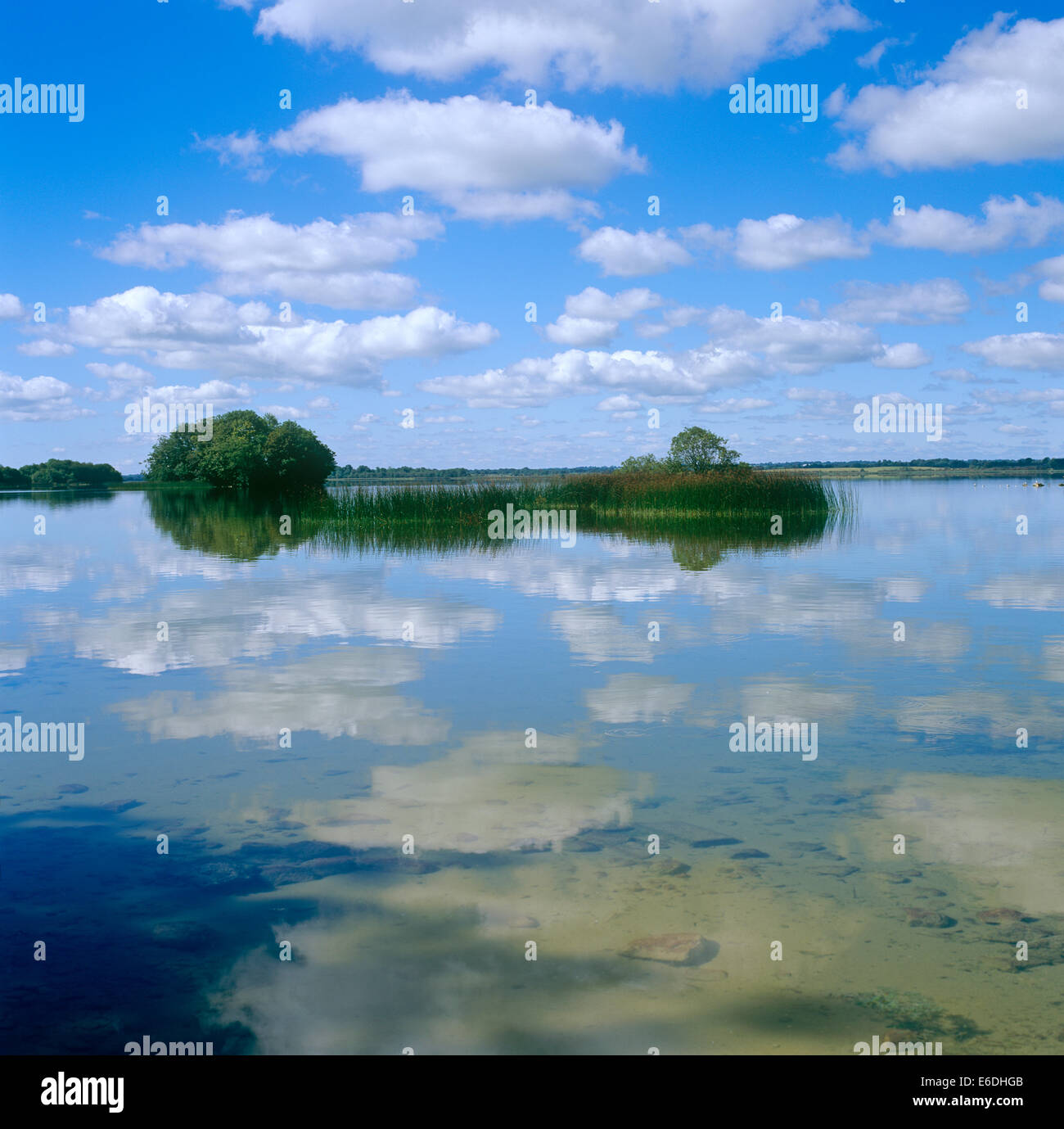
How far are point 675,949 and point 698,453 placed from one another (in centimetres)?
3975

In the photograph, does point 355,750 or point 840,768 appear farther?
point 355,750

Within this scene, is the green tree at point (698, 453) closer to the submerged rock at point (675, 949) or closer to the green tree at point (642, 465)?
the green tree at point (642, 465)

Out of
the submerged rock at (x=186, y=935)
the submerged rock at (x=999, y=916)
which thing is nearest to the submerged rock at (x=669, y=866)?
the submerged rock at (x=999, y=916)

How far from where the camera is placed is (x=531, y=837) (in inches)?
251

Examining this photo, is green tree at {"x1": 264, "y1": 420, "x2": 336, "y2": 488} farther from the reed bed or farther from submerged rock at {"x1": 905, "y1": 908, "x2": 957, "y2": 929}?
submerged rock at {"x1": 905, "y1": 908, "x2": 957, "y2": 929}

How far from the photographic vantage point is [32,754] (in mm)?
8352

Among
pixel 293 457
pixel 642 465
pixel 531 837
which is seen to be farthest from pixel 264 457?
pixel 531 837

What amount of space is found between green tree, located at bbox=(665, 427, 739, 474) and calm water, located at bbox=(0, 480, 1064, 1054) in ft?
94.7

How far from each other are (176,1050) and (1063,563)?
22796 millimetres

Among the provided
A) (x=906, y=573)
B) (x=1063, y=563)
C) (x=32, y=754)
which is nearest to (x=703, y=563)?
(x=906, y=573)

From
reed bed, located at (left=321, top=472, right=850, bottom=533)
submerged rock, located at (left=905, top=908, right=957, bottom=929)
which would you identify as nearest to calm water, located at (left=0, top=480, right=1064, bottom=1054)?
submerged rock, located at (left=905, top=908, right=957, bottom=929)

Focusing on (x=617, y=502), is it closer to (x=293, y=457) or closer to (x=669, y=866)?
(x=669, y=866)

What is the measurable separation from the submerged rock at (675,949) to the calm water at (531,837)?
36mm
